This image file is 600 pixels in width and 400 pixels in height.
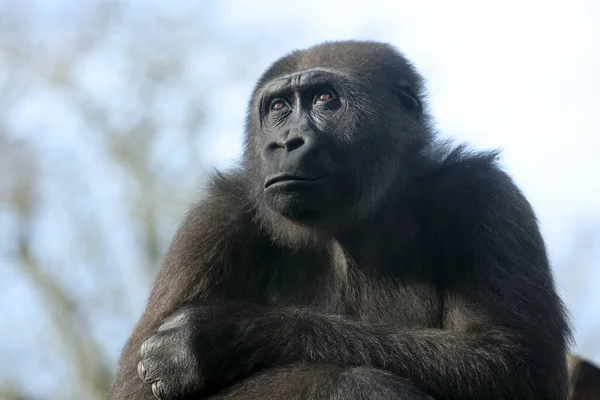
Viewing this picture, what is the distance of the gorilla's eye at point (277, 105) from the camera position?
7.07 metres

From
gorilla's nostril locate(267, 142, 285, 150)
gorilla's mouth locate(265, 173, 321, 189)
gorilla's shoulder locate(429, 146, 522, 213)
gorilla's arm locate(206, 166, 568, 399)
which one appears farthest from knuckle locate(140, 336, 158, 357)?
gorilla's shoulder locate(429, 146, 522, 213)

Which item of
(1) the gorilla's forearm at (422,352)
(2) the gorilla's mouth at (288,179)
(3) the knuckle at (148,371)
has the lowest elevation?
(3) the knuckle at (148,371)

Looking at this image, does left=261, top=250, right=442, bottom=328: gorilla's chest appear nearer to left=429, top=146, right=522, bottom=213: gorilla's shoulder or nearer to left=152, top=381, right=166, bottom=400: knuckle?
left=429, top=146, right=522, bottom=213: gorilla's shoulder

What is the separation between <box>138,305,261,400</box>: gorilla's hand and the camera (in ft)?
20.0

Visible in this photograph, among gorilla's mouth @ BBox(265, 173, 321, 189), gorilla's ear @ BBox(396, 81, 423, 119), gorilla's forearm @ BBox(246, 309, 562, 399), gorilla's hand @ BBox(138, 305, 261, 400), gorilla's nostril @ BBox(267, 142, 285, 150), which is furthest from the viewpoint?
gorilla's ear @ BBox(396, 81, 423, 119)

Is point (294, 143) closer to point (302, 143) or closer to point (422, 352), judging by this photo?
point (302, 143)

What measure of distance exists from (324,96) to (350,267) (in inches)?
49.2

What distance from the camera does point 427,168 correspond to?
707 centimetres

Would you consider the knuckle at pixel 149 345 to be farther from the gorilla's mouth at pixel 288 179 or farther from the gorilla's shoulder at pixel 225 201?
the gorilla's mouth at pixel 288 179

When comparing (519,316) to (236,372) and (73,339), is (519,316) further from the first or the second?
(73,339)

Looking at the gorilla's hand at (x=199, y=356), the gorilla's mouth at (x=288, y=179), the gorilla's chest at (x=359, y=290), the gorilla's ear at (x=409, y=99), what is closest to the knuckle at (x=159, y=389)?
the gorilla's hand at (x=199, y=356)

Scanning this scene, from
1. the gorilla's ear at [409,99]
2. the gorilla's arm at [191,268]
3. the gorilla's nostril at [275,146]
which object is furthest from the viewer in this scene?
the gorilla's ear at [409,99]

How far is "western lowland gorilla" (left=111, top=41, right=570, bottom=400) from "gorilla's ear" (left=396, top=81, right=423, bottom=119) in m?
0.02

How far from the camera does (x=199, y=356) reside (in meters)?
6.07
